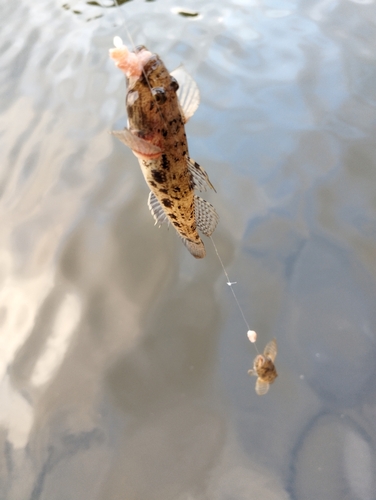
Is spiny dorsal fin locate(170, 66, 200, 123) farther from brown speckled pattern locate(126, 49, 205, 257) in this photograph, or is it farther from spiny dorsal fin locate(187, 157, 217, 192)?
spiny dorsal fin locate(187, 157, 217, 192)

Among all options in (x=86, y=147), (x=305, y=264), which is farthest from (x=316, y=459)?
(x=86, y=147)

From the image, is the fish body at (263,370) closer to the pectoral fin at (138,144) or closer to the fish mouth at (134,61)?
the pectoral fin at (138,144)

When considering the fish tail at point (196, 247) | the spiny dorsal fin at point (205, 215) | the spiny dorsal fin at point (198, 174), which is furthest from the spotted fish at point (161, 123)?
the fish tail at point (196, 247)

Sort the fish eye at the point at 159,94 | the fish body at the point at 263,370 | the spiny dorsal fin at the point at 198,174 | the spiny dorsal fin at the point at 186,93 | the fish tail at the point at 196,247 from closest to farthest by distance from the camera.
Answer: the fish eye at the point at 159,94, the spiny dorsal fin at the point at 186,93, the spiny dorsal fin at the point at 198,174, the fish body at the point at 263,370, the fish tail at the point at 196,247

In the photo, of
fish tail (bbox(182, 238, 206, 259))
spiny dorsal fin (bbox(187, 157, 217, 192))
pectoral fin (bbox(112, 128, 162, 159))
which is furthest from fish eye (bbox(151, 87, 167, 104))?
fish tail (bbox(182, 238, 206, 259))

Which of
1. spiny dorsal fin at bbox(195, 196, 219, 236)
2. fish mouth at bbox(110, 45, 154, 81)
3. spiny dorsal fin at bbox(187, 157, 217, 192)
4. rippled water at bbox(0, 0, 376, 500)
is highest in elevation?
fish mouth at bbox(110, 45, 154, 81)

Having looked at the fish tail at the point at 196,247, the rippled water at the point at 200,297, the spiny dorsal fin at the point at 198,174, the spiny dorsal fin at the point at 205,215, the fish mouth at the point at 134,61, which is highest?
the fish mouth at the point at 134,61
